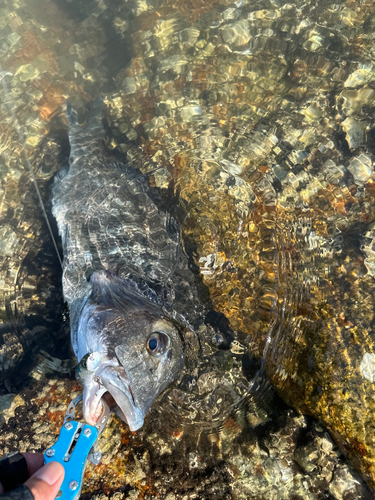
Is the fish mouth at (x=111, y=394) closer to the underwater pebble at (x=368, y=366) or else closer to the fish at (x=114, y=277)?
the fish at (x=114, y=277)

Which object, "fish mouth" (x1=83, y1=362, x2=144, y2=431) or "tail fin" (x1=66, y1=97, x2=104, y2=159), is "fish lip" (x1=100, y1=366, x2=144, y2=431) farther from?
"tail fin" (x1=66, y1=97, x2=104, y2=159)

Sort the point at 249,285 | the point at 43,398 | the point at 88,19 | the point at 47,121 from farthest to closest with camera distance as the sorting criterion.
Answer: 1. the point at 88,19
2. the point at 47,121
3. the point at 249,285
4. the point at 43,398

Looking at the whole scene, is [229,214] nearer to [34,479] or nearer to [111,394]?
[111,394]

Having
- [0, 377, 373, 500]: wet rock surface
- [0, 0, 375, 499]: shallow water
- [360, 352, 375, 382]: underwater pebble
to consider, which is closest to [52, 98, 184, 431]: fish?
[0, 0, 375, 499]: shallow water

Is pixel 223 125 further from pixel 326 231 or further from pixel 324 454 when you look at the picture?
pixel 324 454

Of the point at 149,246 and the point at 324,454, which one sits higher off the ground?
the point at 149,246

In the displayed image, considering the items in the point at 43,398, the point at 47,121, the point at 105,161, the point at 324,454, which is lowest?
the point at 324,454

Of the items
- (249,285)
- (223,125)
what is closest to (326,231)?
(249,285)

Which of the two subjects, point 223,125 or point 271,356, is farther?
point 223,125

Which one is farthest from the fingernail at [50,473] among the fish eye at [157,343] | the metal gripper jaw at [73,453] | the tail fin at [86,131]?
the tail fin at [86,131]
